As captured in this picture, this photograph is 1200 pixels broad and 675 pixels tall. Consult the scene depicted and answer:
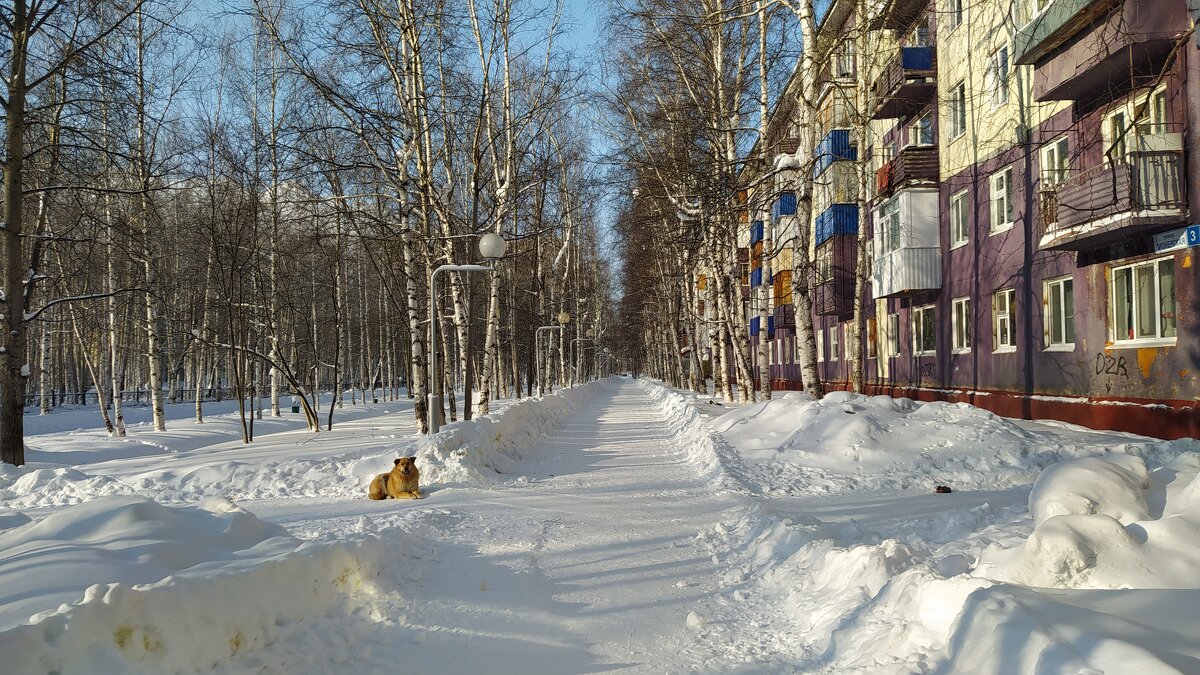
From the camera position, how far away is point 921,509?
340 inches

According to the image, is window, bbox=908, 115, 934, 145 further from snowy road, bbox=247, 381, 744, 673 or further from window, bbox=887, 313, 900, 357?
snowy road, bbox=247, 381, 744, 673

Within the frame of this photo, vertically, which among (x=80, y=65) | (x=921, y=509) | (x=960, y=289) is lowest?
(x=921, y=509)

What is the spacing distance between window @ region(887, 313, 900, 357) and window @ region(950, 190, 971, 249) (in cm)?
436

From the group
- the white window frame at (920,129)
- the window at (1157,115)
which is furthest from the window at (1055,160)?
the white window frame at (920,129)

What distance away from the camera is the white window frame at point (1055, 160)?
646 inches

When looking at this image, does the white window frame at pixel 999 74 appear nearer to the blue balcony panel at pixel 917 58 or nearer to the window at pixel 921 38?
the blue balcony panel at pixel 917 58

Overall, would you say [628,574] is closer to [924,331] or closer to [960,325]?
[960,325]

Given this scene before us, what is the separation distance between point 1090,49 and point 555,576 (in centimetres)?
1147

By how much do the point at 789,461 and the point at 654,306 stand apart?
4074 centimetres

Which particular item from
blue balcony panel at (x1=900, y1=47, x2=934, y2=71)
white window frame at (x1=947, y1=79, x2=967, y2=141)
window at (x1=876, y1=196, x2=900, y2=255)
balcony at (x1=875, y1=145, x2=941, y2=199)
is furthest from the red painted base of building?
blue balcony panel at (x1=900, y1=47, x2=934, y2=71)

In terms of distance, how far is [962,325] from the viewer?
2131 cm

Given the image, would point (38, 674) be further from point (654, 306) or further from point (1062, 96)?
point (654, 306)

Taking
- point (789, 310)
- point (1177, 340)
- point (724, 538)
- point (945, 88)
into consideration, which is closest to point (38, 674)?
point (724, 538)

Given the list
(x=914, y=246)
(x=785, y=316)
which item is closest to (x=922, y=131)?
(x=914, y=246)
